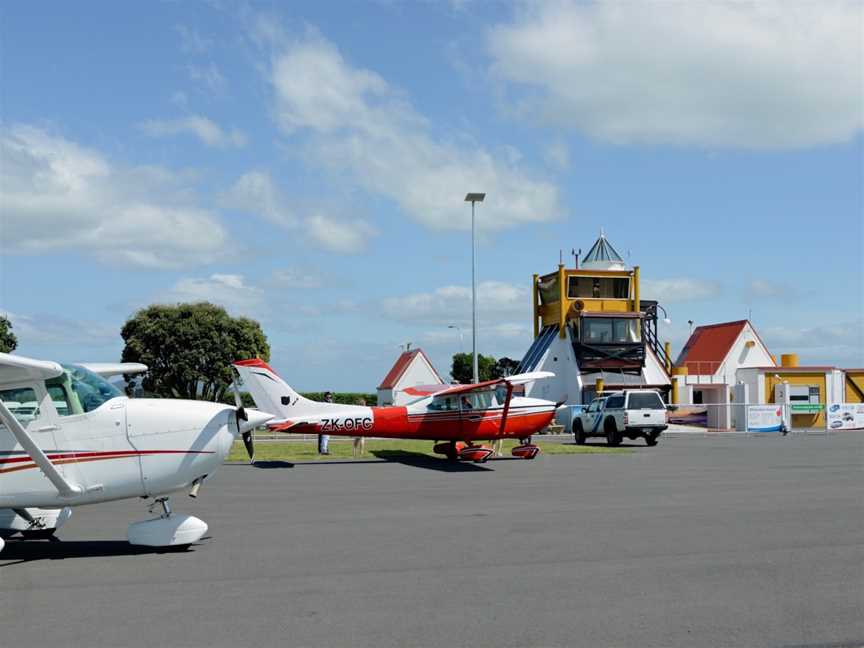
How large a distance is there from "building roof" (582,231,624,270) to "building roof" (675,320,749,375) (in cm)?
816

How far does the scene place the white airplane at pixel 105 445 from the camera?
8742 mm

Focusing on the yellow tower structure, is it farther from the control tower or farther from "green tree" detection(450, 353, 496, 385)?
"green tree" detection(450, 353, 496, 385)

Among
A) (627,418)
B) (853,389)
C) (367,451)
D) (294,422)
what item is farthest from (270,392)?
(853,389)

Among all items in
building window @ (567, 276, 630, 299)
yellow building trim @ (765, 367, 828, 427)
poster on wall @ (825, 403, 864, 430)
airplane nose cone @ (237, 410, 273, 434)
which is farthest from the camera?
building window @ (567, 276, 630, 299)

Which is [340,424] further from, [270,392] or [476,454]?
[476,454]

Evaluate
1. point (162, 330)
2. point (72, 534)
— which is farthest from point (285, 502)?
point (162, 330)

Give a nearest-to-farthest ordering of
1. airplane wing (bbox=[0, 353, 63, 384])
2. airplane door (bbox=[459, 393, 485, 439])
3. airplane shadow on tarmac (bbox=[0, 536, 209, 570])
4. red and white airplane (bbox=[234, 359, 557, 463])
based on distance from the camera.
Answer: airplane wing (bbox=[0, 353, 63, 384])
airplane shadow on tarmac (bbox=[0, 536, 209, 570])
red and white airplane (bbox=[234, 359, 557, 463])
airplane door (bbox=[459, 393, 485, 439])

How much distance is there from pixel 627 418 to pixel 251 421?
907 inches

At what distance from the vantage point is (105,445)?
349 inches

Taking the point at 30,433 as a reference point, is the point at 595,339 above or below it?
above

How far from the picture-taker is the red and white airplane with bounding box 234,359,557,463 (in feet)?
69.1

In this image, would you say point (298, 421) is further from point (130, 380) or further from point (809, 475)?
point (130, 380)

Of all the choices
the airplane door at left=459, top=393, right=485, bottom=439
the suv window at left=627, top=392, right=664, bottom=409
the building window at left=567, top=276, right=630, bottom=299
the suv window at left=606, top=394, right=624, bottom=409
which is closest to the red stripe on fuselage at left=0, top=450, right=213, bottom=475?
the airplane door at left=459, top=393, right=485, bottom=439

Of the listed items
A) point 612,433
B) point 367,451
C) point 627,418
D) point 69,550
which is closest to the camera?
point 69,550
